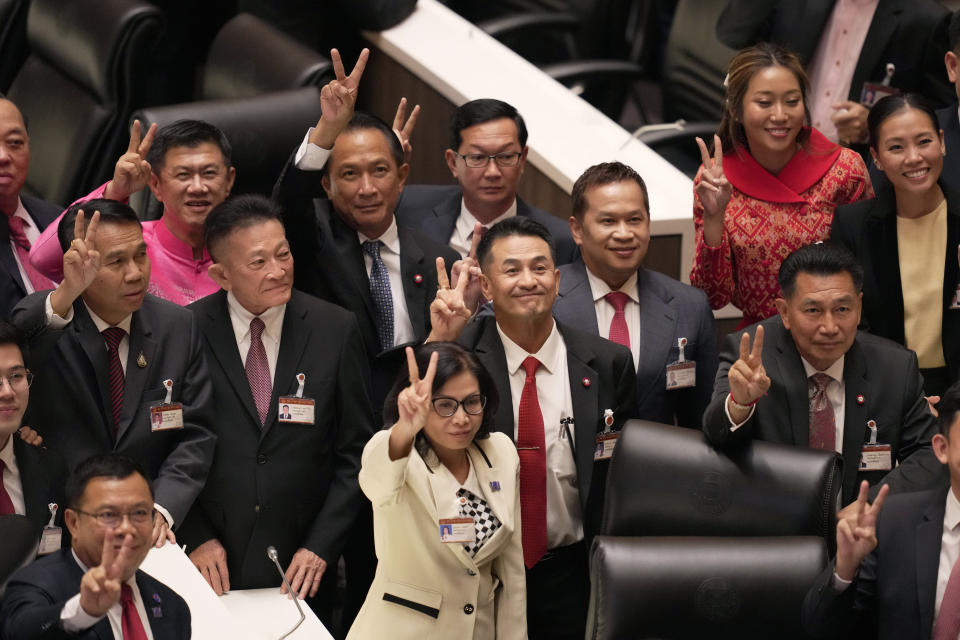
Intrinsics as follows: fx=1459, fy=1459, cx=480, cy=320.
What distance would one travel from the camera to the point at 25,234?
3596 millimetres

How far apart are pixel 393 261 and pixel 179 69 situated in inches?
81.6

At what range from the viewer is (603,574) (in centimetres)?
279

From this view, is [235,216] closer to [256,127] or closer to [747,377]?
[256,127]

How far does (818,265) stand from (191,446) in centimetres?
142

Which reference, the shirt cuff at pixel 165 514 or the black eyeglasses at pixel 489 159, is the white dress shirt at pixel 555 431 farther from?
→ the shirt cuff at pixel 165 514

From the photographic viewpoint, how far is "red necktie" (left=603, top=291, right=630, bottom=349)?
3.45m

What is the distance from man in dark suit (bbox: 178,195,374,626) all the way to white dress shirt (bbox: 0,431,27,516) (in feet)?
1.41

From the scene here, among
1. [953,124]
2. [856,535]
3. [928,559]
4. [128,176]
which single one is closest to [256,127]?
[128,176]

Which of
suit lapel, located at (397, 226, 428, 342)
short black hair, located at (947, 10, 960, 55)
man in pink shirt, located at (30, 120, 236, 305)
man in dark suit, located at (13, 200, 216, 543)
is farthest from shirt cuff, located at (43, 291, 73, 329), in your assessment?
short black hair, located at (947, 10, 960, 55)

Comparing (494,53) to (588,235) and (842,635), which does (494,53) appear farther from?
(842,635)

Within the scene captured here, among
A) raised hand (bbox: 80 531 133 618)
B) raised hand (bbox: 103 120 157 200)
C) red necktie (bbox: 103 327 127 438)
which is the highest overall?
raised hand (bbox: 103 120 157 200)

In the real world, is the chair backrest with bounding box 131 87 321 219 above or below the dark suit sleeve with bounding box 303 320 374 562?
above

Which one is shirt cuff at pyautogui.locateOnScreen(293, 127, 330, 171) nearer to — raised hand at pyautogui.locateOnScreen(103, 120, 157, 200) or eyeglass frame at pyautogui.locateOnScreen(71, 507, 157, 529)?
raised hand at pyautogui.locateOnScreen(103, 120, 157, 200)

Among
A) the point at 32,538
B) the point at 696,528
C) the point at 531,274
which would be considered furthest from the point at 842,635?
the point at 32,538
